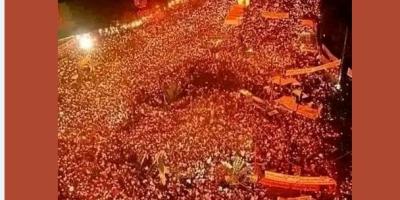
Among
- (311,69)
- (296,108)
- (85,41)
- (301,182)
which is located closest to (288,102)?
(296,108)

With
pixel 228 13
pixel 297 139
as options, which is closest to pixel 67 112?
pixel 228 13

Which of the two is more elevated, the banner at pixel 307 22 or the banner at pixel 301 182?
the banner at pixel 307 22

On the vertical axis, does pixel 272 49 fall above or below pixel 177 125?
above

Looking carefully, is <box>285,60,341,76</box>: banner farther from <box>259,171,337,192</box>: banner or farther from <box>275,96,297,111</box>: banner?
<box>259,171,337,192</box>: banner

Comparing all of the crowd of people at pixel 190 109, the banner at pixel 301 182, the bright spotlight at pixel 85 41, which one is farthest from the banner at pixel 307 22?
the bright spotlight at pixel 85 41

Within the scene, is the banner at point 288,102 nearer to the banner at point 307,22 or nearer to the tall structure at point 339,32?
the tall structure at point 339,32

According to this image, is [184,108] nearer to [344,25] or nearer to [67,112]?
[67,112]

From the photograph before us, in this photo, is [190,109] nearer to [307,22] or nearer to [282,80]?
[282,80]
